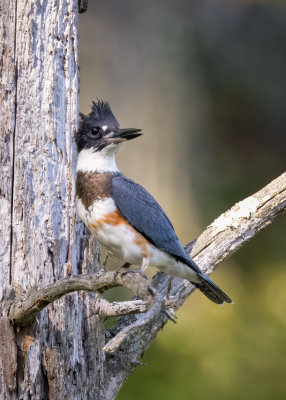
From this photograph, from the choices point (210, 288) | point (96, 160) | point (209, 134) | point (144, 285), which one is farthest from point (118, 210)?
point (209, 134)

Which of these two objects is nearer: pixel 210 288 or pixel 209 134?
pixel 210 288

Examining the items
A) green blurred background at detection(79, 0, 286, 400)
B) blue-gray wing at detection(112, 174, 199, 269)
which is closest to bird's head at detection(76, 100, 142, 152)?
blue-gray wing at detection(112, 174, 199, 269)

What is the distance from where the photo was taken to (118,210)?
2.51m

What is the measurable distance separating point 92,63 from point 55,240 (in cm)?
392

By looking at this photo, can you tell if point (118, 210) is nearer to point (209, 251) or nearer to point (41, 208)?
point (41, 208)

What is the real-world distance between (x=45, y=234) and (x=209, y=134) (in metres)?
4.41

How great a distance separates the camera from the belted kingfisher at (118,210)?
2467 mm

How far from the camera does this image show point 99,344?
2.40 metres

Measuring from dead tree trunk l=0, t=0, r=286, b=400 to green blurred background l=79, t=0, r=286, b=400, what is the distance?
6.32ft

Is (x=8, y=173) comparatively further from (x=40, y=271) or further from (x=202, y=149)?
(x=202, y=149)

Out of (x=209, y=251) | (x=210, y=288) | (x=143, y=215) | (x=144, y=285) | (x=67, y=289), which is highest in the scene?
(x=143, y=215)

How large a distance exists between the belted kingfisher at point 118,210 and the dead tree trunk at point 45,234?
0.07 m

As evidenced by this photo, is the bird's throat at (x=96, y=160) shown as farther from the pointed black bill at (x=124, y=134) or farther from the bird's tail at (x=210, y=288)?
the bird's tail at (x=210, y=288)

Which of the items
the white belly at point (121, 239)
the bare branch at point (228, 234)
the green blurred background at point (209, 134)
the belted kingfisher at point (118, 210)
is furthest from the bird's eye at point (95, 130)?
the green blurred background at point (209, 134)
